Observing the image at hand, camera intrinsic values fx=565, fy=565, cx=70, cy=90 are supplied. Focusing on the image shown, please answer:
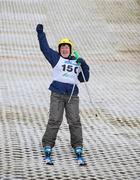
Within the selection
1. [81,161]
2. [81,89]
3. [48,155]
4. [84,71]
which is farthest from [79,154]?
[81,89]

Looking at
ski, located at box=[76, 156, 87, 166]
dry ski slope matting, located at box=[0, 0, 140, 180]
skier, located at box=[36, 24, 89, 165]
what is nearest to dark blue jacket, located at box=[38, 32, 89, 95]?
skier, located at box=[36, 24, 89, 165]

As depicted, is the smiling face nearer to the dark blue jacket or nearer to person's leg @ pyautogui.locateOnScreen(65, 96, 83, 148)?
the dark blue jacket

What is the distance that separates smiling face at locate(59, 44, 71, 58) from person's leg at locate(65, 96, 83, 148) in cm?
45

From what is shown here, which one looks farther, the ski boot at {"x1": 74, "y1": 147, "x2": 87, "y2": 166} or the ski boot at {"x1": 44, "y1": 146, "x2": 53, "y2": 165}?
the ski boot at {"x1": 74, "y1": 147, "x2": 87, "y2": 166}

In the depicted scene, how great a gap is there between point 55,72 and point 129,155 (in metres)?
1.27

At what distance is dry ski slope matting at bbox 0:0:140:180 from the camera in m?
5.81

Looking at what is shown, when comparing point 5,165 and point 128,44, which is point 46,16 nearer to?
point 128,44

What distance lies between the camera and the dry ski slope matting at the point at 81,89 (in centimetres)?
581

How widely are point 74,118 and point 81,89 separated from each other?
459 centimetres

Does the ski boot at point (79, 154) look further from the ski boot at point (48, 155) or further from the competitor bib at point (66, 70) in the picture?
the competitor bib at point (66, 70)

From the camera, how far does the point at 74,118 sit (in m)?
5.82

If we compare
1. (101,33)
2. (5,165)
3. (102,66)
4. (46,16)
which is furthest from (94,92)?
(46,16)

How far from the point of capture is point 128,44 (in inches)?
581

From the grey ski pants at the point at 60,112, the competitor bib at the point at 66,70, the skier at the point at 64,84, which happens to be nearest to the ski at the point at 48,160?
the skier at the point at 64,84
